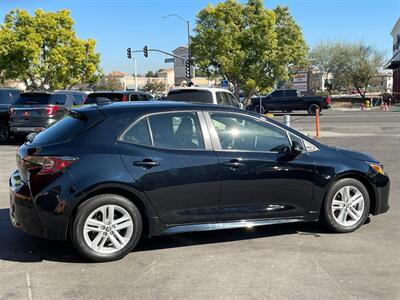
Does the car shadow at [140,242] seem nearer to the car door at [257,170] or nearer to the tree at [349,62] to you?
the car door at [257,170]

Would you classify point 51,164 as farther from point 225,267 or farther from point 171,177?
point 225,267

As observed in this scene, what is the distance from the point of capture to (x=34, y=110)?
13859 mm

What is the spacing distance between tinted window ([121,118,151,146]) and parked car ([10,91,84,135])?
9473 millimetres

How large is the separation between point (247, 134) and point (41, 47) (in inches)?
1285

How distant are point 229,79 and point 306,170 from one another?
28880 mm

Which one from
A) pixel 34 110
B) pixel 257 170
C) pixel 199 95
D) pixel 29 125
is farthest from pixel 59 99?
pixel 257 170

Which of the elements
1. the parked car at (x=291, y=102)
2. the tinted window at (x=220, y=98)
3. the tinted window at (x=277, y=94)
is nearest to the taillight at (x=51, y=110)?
the tinted window at (x=220, y=98)

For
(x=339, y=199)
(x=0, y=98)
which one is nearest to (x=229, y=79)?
(x=0, y=98)

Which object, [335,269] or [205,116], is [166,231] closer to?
[205,116]

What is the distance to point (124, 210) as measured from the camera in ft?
15.4

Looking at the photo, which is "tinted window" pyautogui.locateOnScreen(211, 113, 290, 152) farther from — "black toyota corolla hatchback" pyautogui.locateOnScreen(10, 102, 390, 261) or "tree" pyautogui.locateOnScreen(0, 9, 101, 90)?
"tree" pyautogui.locateOnScreen(0, 9, 101, 90)

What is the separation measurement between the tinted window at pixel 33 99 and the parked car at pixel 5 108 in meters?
→ 0.76

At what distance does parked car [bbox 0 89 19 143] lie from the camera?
1504cm

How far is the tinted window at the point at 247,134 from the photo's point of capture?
5.15m
